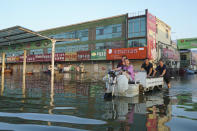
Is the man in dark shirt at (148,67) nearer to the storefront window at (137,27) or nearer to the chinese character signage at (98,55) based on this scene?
the storefront window at (137,27)

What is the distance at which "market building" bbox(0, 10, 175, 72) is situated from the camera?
3222cm

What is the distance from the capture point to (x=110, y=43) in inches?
1442

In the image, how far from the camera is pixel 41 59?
47.1m

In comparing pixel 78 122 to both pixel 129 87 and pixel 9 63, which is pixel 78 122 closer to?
pixel 129 87

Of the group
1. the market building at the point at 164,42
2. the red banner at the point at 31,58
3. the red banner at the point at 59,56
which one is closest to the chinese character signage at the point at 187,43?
the market building at the point at 164,42

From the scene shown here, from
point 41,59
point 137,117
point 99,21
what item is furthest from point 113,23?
→ point 137,117

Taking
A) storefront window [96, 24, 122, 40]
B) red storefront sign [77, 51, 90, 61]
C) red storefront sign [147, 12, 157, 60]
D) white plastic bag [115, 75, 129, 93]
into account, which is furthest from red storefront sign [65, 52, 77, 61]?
white plastic bag [115, 75, 129, 93]

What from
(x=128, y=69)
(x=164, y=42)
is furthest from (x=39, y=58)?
(x=128, y=69)

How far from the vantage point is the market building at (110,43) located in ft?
106

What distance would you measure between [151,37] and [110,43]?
839cm

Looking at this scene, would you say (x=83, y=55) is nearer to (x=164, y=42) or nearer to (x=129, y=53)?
(x=129, y=53)

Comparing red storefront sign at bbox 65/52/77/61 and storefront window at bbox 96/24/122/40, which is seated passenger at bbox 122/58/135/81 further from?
red storefront sign at bbox 65/52/77/61

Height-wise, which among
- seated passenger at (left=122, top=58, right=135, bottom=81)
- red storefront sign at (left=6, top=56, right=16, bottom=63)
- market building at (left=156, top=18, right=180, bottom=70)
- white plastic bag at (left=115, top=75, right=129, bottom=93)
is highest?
market building at (left=156, top=18, right=180, bottom=70)

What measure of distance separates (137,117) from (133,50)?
29.1 meters
